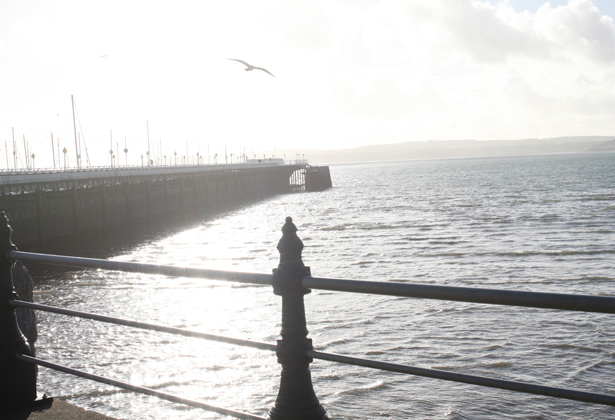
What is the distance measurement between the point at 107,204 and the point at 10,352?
45342 millimetres

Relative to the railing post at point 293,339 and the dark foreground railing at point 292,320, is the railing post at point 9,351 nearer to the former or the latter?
the dark foreground railing at point 292,320

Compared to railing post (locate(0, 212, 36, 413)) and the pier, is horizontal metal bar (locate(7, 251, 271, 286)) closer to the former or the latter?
railing post (locate(0, 212, 36, 413))

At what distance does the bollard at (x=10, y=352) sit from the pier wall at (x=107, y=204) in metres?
31.6

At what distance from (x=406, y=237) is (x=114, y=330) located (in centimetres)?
1983

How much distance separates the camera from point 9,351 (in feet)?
13.1

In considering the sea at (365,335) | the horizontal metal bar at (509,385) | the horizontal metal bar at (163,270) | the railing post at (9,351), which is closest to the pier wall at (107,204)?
the sea at (365,335)

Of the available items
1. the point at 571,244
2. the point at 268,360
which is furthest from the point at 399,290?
the point at 571,244

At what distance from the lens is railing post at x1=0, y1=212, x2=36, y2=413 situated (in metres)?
3.95

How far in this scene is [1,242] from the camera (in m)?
3.96

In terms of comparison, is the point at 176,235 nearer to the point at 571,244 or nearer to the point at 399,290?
the point at 571,244

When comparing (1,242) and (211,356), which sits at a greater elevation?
(1,242)

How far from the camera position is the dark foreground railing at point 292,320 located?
2.02m

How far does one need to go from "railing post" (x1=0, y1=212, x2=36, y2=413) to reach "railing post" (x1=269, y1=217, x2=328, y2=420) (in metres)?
2.13

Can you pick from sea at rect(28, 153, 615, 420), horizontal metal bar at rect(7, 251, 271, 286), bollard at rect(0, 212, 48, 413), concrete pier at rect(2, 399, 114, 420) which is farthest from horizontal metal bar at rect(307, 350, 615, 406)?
sea at rect(28, 153, 615, 420)
